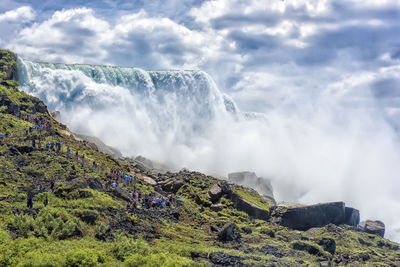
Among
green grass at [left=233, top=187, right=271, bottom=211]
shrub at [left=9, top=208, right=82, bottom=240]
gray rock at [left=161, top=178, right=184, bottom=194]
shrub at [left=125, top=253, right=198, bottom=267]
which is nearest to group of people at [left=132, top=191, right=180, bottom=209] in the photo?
gray rock at [left=161, top=178, right=184, bottom=194]

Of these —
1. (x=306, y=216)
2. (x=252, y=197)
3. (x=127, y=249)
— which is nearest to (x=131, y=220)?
(x=127, y=249)

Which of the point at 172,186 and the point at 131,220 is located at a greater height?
the point at 172,186

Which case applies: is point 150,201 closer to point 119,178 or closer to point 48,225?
point 119,178

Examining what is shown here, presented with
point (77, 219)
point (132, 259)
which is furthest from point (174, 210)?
point (132, 259)

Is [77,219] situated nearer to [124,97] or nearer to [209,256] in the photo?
[209,256]

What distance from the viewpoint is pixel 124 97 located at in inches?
4082

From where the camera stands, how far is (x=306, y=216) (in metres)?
47.2

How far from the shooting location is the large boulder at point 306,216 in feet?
152

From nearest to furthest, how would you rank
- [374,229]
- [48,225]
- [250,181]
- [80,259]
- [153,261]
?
[80,259]
[153,261]
[48,225]
[374,229]
[250,181]

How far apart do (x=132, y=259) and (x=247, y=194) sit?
3616 centimetres

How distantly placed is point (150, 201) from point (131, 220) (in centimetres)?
1033

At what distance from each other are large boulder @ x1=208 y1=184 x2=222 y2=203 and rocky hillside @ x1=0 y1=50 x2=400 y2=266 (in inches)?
6.7

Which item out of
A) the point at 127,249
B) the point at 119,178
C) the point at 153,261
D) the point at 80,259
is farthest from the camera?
the point at 119,178

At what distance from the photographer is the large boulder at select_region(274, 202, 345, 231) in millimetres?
46438
